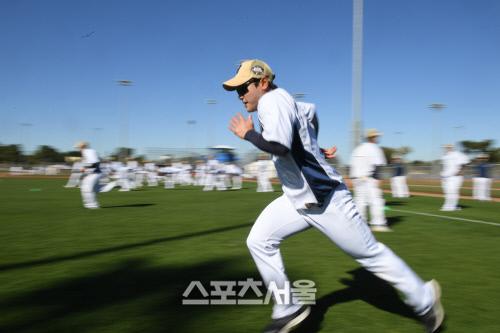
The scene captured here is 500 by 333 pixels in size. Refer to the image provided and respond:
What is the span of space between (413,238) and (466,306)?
3.54 m

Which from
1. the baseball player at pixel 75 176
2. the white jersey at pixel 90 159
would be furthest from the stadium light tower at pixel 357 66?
the baseball player at pixel 75 176

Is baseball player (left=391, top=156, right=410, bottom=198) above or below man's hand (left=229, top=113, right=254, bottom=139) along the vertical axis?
below

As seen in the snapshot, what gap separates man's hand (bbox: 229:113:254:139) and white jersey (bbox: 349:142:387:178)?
539 centimetres

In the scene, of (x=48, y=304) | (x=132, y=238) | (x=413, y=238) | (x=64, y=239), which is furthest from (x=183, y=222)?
(x=48, y=304)

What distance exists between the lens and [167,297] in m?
3.81

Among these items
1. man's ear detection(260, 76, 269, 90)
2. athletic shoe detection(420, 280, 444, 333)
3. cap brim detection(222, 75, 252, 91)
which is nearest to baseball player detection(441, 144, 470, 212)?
athletic shoe detection(420, 280, 444, 333)

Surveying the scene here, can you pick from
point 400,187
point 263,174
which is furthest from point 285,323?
point 263,174

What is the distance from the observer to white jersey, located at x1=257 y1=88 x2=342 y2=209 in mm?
2559

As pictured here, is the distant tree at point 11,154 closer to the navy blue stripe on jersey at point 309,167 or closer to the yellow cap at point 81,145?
the yellow cap at point 81,145

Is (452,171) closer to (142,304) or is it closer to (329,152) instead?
(329,152)

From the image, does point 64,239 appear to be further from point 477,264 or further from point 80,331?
point 477,264

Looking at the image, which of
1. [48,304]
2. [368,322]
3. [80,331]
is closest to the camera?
[80,331]

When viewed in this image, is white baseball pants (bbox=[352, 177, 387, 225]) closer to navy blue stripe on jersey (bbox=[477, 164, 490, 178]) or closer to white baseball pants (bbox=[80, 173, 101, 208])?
white baseball pants (bbox=[80, 173, 101, 208])

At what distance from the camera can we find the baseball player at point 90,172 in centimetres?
1105
